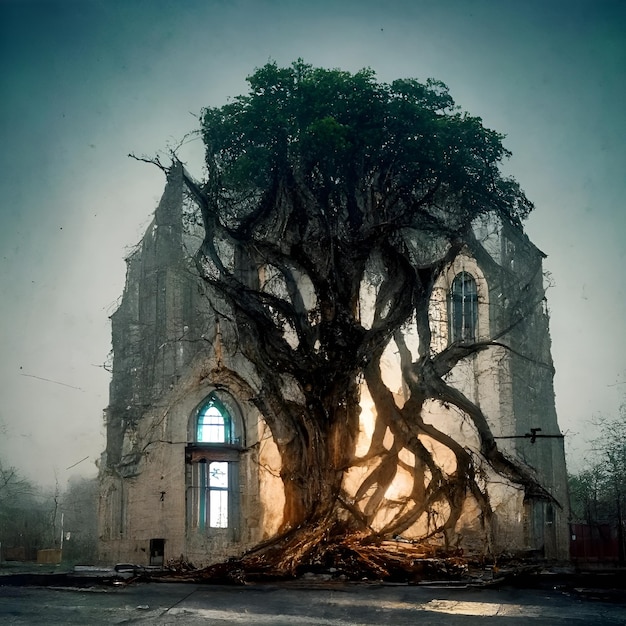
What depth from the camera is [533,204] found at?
2181 cm

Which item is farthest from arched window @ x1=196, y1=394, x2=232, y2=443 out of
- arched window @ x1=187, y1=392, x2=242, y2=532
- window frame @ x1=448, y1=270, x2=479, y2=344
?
window frame @ x1=448, y1=270, x2=479, y2=344

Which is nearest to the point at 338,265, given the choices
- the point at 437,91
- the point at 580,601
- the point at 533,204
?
the point at 437,91

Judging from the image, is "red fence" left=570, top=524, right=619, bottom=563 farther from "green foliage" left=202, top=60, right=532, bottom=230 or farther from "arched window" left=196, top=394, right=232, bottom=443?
"arched window" left=196, top=394, right=232, bottom=443

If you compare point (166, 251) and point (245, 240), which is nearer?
point (245, 240)

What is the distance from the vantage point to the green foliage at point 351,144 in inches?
740

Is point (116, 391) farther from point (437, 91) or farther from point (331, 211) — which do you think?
point (437, 91)

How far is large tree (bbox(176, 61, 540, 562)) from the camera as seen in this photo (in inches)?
692

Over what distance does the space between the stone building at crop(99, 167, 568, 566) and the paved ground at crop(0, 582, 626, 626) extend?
5.39m

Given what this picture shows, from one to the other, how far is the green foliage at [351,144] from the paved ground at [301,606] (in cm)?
910

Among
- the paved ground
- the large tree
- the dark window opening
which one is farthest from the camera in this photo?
the dark window opening

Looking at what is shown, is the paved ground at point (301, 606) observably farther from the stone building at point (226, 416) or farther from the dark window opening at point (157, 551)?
the dark window opening at point (157, 551)

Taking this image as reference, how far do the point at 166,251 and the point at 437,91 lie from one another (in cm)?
993

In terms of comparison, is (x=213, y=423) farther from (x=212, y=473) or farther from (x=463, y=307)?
(x=463, y=307)

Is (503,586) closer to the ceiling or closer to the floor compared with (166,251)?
closer to the floor
